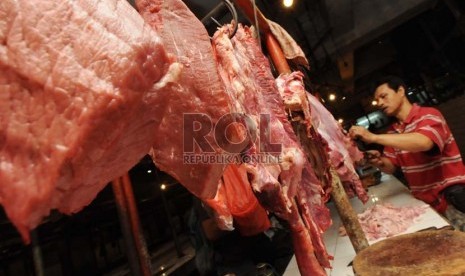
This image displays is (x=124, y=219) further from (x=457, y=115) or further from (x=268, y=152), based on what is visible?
(x=457, y=115)

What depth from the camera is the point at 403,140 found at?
4.12 m

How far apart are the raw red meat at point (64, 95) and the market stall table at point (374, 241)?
3294 mm

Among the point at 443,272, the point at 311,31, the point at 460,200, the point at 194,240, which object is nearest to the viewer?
the point at 443,272

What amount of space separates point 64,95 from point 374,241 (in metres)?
Result: 4.19

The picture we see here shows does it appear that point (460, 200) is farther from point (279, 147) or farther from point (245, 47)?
point (245, 47)

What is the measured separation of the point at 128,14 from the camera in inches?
40.1

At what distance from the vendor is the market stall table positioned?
270 millimetres

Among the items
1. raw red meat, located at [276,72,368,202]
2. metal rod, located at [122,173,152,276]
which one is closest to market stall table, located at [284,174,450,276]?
raw red meat, located at [276,72,368,202]

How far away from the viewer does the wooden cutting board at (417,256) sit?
5.75ft

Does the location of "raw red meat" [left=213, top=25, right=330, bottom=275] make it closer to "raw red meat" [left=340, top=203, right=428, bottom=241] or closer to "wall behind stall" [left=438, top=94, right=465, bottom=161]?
"raw red meat" [left=340, top=203, right=428, bottom=241]

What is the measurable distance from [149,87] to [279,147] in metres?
1.32

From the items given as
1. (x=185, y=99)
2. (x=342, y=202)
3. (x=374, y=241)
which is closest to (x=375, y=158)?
(x=374, y=241)

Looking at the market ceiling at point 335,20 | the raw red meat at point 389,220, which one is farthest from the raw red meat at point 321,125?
the market ceiling at point 335,20

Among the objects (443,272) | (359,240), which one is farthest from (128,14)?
(359,240)
